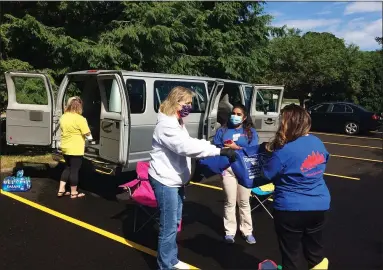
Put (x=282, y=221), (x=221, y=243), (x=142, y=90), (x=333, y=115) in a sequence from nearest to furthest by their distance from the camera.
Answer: (x=282, y=221) → (x=221, y=243) → (x=142, y=90) → (x=333, y=115)

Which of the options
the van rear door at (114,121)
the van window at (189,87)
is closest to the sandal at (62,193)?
the van rear door at (114,121)

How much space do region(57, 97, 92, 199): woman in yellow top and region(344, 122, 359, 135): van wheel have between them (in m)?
13.4

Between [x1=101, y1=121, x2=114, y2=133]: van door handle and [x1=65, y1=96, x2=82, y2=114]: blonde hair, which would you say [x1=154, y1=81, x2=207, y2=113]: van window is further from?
[x1=65, y1=96, x2=82, y2=114]: blonde hair

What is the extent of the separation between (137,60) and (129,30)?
3.25 ft

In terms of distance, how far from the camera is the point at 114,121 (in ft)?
20.2

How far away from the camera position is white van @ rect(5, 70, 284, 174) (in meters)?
6.13

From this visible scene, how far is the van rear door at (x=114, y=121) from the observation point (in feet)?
19.4

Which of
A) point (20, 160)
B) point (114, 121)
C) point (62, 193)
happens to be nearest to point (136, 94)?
point (114, 121)

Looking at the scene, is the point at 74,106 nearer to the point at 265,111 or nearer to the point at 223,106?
the point at 223,106

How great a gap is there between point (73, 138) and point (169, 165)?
3.30 meters

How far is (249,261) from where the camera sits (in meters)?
4.20

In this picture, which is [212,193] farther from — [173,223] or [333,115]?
[333,115]

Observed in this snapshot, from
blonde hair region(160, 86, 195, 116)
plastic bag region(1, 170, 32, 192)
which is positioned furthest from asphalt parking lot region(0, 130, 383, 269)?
blonde hair region(160, 86, 195, 116)

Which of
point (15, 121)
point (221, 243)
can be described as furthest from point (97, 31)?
point (221, 243)
